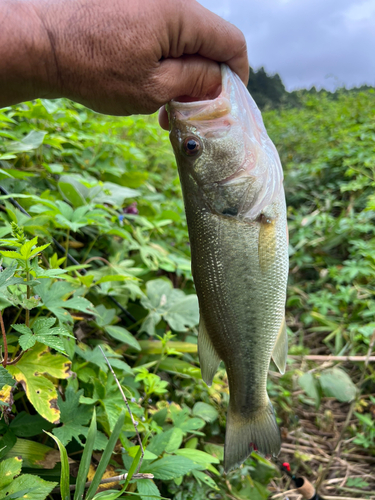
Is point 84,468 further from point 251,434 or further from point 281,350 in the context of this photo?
point 281,350

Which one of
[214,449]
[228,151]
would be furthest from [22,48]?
[214,449]

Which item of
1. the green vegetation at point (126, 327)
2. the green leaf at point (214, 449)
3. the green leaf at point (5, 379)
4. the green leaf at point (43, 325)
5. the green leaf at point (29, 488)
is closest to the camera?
the green leaf at point (5, 379)

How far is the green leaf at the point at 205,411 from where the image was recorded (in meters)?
1.97

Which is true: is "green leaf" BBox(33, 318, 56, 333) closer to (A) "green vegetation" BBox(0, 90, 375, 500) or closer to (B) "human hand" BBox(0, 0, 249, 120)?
(A) "green vegetation" BBox(0, 90, 375, 500)

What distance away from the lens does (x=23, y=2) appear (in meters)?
1.35

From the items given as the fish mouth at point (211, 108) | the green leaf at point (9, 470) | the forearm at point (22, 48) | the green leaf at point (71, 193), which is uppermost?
the forearm at point (22, 48)

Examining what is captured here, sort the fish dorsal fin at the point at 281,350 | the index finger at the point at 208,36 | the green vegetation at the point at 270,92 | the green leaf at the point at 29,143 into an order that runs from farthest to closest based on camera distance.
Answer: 1. the green vegetation at the point at 270,92
2. the green leaf at the point at 29,143
3. the fish dorsal fin at the point at 281,350
4. the index finger at the point at 208,36

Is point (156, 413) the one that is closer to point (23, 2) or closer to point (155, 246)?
point (155, 246)

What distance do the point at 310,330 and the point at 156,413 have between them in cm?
259

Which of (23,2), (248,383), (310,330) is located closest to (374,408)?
(310,330)

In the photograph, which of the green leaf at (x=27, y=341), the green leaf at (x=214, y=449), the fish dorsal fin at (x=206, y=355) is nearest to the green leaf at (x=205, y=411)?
the green leaf at (x=214, y=449)

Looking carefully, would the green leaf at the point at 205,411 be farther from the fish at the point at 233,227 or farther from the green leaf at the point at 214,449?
A: the fish at the point at 233,227

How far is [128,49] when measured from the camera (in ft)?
4.42

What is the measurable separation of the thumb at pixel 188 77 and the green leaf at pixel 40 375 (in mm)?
1108
